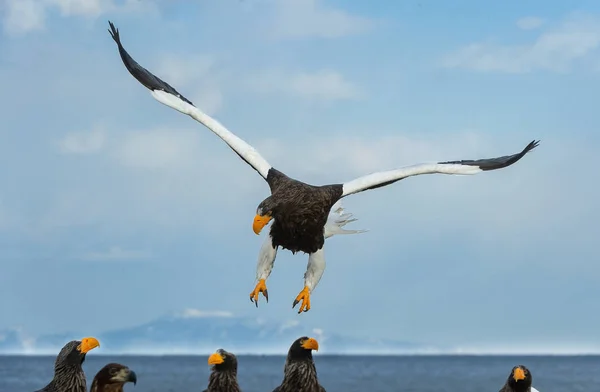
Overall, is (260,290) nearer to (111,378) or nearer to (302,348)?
(302,348)

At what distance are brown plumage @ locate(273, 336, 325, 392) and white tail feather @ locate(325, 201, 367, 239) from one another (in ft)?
10.7

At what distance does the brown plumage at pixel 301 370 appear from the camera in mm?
12984

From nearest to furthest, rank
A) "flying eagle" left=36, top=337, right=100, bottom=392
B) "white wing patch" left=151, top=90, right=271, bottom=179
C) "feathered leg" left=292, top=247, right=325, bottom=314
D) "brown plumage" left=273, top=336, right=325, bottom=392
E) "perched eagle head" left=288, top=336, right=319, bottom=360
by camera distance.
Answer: "flying eagle" left=36, top=337, right=100, bottom=392
"brown plumage" left=273, top=336, right=325, bottom=392
"perched eagle head" left=288, top=336, right=319, bottom=360
"feathered leg" left=292, top=247, right=325, bottom=314
"white wing patch" left=151, top=90, right=271, bottom=179

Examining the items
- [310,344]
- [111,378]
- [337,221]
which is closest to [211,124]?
[337,221]

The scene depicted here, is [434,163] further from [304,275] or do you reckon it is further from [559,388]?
[559,388]

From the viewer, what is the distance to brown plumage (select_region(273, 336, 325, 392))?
42.6ft

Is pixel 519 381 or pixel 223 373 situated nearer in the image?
pixel 519 381

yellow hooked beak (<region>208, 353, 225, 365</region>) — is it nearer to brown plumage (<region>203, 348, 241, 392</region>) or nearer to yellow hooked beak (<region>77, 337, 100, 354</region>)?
brown plumage (<region>203, 348, 241, 392</region>)

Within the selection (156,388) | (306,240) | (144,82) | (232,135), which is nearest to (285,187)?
(306,240)

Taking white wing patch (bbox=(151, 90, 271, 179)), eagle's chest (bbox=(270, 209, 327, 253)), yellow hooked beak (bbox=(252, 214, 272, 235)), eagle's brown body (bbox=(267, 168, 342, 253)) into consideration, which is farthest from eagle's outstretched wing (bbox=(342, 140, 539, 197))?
yellow hooked beak (bbox=(252, 214, 272, 235))

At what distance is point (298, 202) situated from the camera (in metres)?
15.2

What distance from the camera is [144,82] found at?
58.3 feet

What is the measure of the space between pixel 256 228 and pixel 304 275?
1.71 m

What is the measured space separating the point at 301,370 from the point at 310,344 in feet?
1.04
